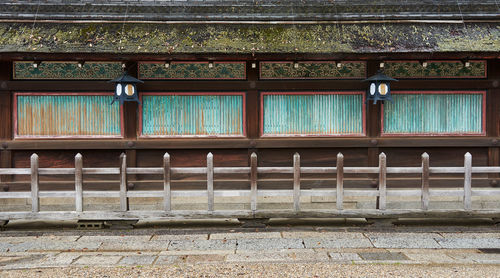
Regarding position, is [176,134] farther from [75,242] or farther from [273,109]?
[75,242]

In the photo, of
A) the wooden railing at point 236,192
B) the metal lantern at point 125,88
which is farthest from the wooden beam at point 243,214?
the metal lantern at point 125,88

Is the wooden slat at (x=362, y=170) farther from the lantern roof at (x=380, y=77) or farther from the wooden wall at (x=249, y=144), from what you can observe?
the lantern roof at (x=380, y=77)

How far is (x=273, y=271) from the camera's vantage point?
19.5 feet

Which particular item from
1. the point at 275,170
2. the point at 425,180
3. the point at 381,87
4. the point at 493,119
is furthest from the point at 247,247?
the point at 493,119

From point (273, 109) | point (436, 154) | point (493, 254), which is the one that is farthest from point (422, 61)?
point (493, 254)

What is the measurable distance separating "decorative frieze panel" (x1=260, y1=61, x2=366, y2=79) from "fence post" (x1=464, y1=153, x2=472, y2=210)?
10.2ft

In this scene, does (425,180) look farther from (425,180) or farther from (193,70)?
(193,70)

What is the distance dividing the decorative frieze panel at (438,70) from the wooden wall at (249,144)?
0.17m

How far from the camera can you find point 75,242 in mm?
7602

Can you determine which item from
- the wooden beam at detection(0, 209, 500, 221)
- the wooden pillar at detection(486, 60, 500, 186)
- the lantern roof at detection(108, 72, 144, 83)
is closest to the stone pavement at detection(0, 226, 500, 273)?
the wooden beam at detection(0, 209, 500, 221)

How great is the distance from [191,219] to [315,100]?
4.36 m

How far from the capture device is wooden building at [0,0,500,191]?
9133 millimetres

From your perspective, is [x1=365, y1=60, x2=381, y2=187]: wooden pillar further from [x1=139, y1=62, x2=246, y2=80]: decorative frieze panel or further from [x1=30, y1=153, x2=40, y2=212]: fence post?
[x1=30, y1=153, x2=40, y2=212]: fence post

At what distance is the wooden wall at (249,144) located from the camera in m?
9.16
